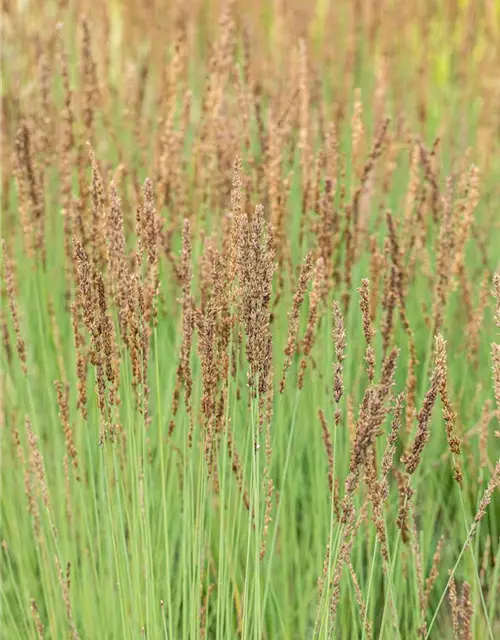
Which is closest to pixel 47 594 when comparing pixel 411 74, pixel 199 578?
pixel 199 578

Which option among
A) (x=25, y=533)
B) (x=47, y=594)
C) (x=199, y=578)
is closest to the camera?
(x=199, y=578)

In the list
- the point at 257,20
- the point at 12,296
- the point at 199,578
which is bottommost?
the point at 199,578

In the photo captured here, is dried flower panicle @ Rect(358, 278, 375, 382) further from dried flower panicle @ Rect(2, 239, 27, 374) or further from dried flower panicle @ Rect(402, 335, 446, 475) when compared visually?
dried flower panicle @ Rect(2, 239, 27, 374)

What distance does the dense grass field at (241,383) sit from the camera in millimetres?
1585

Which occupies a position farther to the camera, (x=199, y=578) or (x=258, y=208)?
(x=199, y=578)

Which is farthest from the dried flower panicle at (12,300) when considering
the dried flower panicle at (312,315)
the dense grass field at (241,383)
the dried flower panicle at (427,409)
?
the dried flower panicle at (427,409)

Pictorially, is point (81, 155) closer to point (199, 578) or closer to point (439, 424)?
point (439, 424)

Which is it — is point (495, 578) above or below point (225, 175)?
below

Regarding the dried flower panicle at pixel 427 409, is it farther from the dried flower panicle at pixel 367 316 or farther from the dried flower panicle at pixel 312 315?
the dried flower panicle at pixel 312 315

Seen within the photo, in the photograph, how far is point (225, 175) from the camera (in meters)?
2.59

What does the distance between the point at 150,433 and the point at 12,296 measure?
2.67 ft

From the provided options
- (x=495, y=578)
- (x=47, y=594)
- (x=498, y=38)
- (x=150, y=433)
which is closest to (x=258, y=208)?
(x=495, y=578)

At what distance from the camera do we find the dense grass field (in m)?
1.58

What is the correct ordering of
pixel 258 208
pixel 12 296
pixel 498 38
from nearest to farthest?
1. pixel 258 208
2. pixel 12 296
3. pixel 498 38
